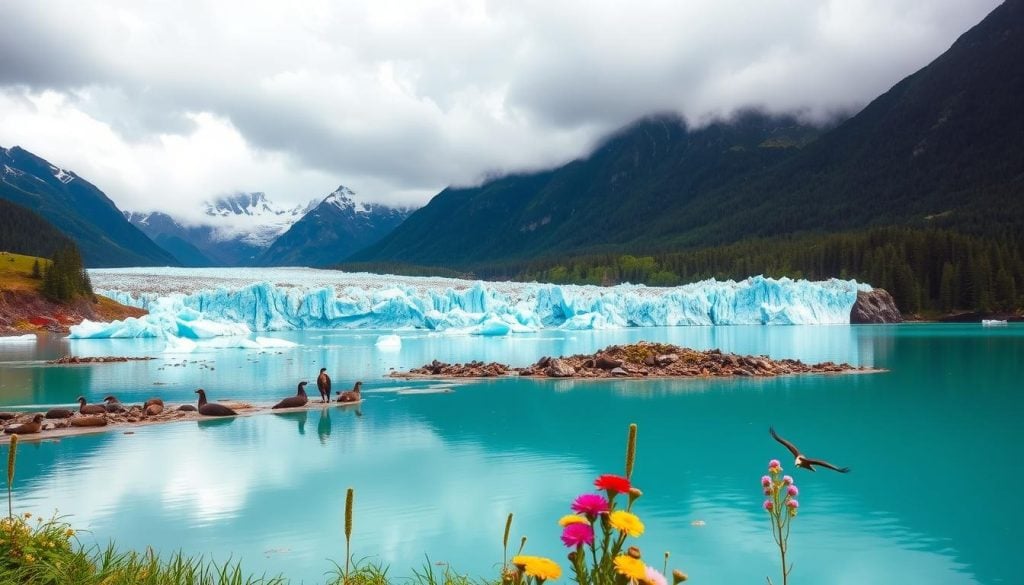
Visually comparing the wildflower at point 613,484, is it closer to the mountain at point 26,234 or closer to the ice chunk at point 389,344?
the ice chunk at point 389,344

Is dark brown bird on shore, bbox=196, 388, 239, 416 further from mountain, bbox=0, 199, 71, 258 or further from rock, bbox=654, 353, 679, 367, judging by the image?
mountain, bbox=0, 199, 71, 258

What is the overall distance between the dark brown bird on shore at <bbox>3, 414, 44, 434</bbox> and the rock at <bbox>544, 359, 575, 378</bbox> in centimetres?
1468

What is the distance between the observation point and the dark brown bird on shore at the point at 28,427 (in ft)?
45.5

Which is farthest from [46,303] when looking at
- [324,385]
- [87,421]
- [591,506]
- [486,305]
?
[591,506]

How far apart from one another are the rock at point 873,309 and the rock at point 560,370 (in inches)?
2218

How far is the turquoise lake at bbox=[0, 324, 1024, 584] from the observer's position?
24.4 feet

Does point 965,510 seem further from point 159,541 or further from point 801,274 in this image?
point 801,274

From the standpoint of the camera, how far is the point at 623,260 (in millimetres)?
119812

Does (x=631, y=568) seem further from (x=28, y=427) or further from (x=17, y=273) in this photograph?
(x=17, y=273)

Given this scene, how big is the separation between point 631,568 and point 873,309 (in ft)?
259

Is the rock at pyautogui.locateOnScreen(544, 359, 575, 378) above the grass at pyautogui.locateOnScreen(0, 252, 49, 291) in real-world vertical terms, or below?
below

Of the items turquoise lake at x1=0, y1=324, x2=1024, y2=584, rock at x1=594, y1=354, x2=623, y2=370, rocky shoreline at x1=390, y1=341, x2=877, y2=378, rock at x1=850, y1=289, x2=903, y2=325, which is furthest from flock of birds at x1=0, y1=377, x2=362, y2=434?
rock at x1=850, y1=289, x2=903, y2=325

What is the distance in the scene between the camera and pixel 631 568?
2.29m

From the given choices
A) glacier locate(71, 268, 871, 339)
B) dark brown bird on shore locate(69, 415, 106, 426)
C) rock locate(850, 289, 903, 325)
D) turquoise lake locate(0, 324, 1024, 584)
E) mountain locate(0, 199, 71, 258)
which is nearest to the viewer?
turquoise lake locate(0, 324, 1024, 584)
